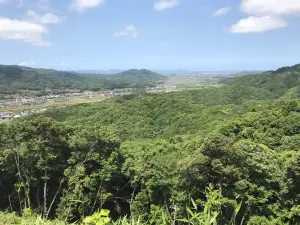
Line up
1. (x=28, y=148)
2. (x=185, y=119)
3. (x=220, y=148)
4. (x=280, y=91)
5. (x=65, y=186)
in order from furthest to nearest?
(x=280, y=91), (x=185, y=119), (x=65, y=186), (x=28, y=148), (x=220, y=148)

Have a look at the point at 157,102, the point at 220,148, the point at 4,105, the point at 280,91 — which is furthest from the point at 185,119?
the point at 4,105

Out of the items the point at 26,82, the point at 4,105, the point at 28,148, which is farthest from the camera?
the point at 26,82

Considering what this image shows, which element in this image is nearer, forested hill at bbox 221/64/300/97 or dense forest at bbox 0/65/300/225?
dense forest at bbox 0/65/300/225

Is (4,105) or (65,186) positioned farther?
(4,105)

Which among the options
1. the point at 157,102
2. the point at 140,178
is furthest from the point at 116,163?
the point at 157,102

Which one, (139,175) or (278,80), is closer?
(139,175)

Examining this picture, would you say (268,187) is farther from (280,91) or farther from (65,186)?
(280,91)

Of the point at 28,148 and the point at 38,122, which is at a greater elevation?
the point at 38,122

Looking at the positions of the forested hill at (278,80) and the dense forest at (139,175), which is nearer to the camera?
the dense forest at (139,175)

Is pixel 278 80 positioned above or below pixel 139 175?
above
